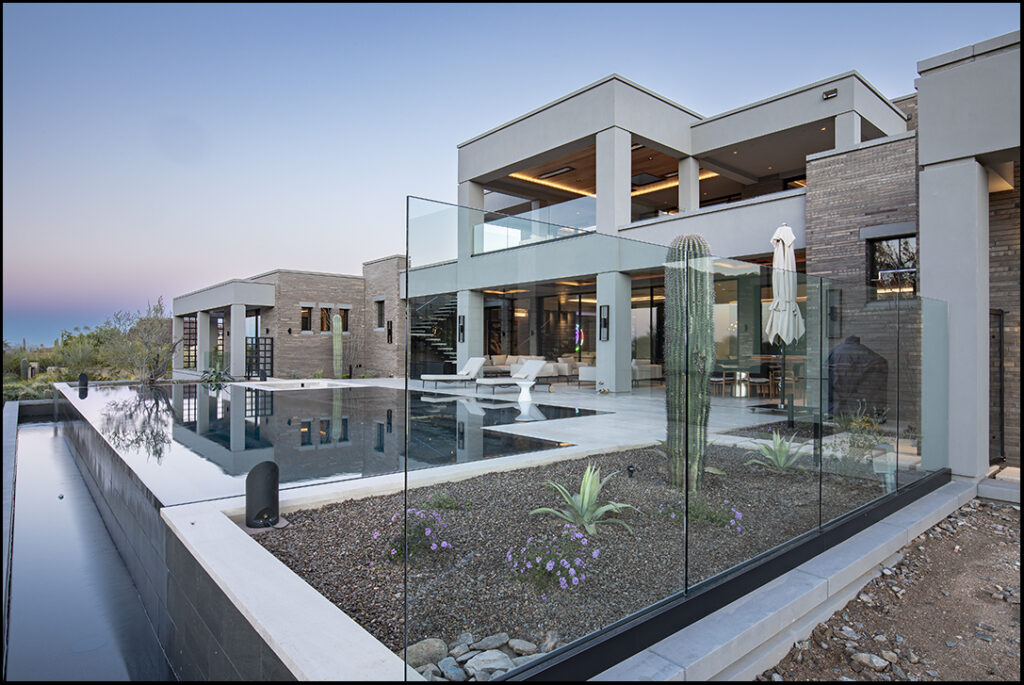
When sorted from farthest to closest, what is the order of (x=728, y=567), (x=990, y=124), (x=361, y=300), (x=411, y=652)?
(x=361, y=300), (x=990, y=124), (x=728, y=567), (x=411, y=652)

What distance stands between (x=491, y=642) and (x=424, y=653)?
0.94ft

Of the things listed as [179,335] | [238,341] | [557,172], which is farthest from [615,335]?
[179,335]

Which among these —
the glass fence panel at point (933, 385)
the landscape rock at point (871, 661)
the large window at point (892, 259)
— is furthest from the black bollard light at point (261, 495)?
the large window at point (892, 259)

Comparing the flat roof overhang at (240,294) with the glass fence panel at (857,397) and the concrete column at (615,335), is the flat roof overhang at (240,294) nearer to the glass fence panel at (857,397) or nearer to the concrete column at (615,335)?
the concrete column at (615,335)

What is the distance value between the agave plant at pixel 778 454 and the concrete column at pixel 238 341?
78.7 ft

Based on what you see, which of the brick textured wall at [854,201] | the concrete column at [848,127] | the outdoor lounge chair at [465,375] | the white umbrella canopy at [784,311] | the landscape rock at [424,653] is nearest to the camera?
the landscape rock at [424,653]

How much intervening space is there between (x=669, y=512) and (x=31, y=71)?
58.6 feet

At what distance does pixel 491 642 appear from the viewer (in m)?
2.16

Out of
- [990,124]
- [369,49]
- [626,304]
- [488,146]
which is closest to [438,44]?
[369,49]

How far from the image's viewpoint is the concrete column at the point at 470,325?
7.78 feet

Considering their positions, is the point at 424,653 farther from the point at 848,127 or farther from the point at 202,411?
the point at 848,127

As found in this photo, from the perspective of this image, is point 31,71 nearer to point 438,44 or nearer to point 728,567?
point 438,44

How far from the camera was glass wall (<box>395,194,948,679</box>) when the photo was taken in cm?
216

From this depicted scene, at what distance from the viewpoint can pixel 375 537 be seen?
3984mm
